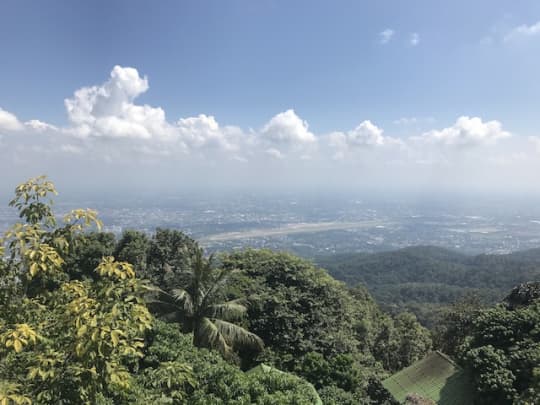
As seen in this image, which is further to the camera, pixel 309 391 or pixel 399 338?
pixel 399 338

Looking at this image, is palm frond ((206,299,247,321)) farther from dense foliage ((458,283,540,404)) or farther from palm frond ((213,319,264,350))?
dense foliage ((458,283,540,404))

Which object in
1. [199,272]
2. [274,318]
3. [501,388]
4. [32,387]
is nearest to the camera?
[32,387]

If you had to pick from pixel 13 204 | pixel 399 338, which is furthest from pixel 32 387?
pixel 399 338

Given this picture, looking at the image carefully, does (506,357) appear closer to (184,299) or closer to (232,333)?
(232,333)

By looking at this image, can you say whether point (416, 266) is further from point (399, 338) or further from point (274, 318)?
point (274, 318)

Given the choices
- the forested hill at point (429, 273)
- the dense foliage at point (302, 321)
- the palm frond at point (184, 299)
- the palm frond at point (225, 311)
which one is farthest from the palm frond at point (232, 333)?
the forested hill at point (429, 273)

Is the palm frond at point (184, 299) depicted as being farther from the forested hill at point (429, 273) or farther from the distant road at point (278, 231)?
the distant road at point (278, 231)
